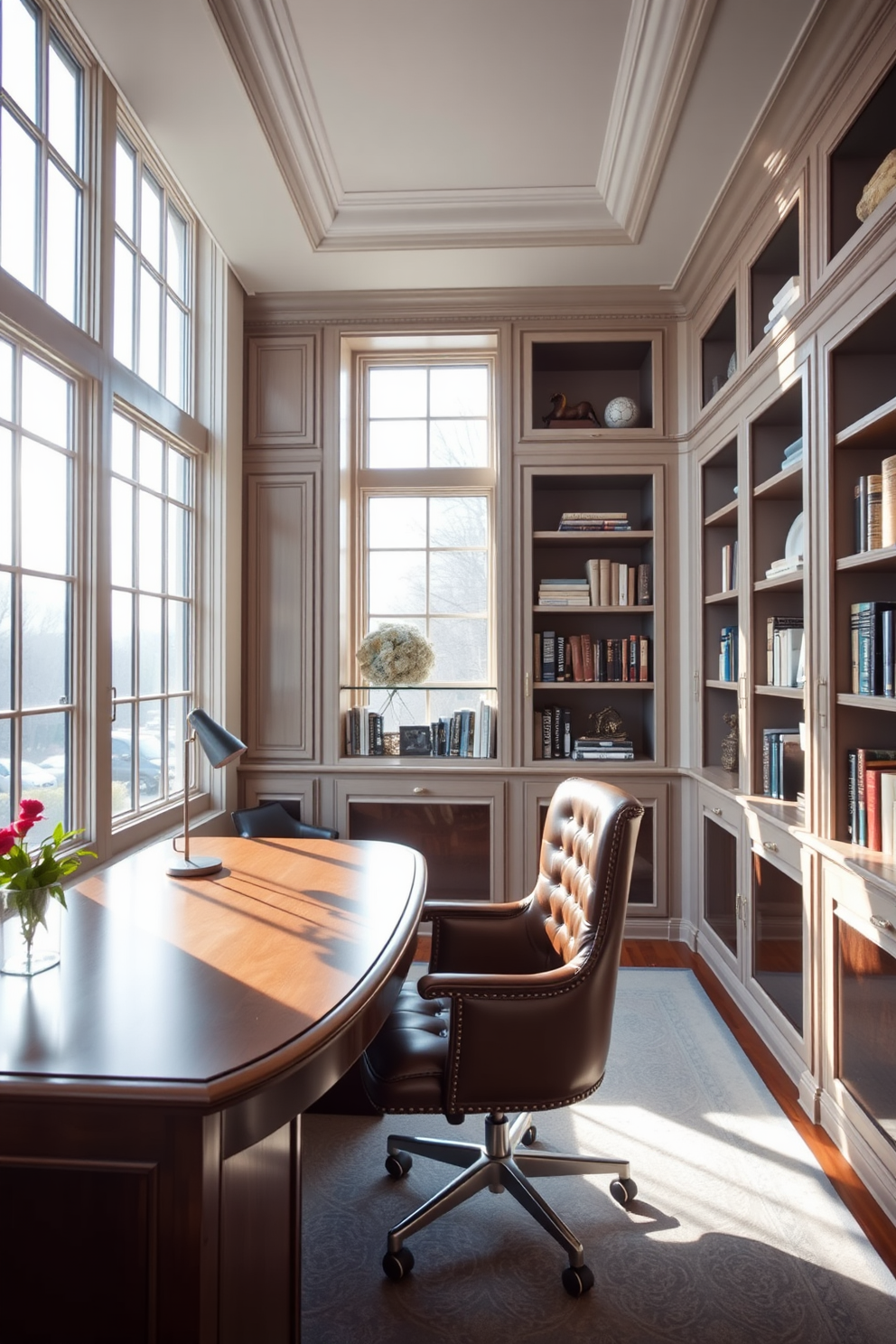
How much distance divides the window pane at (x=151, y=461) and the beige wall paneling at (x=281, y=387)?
806mm

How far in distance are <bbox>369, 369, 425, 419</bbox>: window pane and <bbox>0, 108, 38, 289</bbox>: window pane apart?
6.93 ft

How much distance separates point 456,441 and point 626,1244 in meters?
3.46

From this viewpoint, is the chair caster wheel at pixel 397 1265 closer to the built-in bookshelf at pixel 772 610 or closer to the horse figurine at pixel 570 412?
the built-in bookshelf at pixel 772 610

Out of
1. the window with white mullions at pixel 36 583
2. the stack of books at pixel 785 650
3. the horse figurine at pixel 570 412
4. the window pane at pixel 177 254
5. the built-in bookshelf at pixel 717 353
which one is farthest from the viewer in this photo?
the horse figurine at pixel 570 412

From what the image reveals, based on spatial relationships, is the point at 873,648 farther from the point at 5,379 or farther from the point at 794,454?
the point at 5,379

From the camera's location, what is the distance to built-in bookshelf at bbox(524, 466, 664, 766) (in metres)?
3.95

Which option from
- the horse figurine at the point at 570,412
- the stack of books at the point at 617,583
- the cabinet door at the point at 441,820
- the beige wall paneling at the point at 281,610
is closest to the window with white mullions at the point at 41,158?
the beige wall paneling at the point at 281,610

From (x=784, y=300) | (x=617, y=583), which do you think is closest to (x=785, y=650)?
(x=784, y=300)

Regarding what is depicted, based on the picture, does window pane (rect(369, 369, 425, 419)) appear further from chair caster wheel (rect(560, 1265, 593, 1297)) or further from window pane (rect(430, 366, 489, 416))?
→ chair caster wheel (rect(560, 1265, 593, 1297))

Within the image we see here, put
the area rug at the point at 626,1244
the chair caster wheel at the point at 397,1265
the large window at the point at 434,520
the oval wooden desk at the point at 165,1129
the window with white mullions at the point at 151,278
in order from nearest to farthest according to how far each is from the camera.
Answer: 1. the oval wooden desk at the point at 165,1129
2. the area rug at the point at 626,1244
3. the chair caster wheel at the point at 397,1265
4. the window with white mullions at the point at 151,278
5. the large window at the point at 434,520

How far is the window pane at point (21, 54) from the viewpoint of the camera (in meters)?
2.19

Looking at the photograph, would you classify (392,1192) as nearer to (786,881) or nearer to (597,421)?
(786,881)

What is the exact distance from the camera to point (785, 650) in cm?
281

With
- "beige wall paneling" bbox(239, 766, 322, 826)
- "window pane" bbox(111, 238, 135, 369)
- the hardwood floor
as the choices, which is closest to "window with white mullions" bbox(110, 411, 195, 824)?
"window pane" bbox(111, 238, 135, 369)
